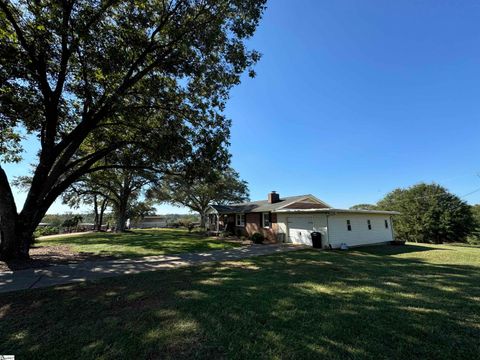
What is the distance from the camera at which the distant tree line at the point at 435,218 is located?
2639 cm

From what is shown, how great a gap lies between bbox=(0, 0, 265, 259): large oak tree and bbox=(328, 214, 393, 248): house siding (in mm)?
9785

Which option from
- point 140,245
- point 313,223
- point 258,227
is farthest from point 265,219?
point 140,245

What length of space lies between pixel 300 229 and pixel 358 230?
168 inches

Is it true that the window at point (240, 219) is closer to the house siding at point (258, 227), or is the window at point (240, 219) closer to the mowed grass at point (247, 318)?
the house siding at point (258, 227)

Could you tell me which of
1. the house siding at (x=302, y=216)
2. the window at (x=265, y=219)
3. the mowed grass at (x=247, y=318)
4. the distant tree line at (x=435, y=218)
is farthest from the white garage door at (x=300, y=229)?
the distant tree line at (x=435, y=218)

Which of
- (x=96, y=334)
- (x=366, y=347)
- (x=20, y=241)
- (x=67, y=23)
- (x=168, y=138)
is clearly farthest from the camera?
(x=168, y=138)

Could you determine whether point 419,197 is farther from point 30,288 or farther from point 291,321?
point 30,288

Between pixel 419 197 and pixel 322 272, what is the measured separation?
31.2 meters

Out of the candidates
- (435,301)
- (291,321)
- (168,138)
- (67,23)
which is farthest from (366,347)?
(67,23)

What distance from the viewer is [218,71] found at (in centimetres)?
1047

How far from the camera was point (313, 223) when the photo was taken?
15.7m

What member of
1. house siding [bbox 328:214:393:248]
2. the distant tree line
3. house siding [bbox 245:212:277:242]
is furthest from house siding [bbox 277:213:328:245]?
the distant tree line

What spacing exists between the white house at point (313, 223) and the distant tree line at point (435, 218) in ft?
39.4

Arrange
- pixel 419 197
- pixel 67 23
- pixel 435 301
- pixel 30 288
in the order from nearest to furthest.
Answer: pixel 435 301 < pixel 30 288 < pixel 67 23 < pixel 419 197
